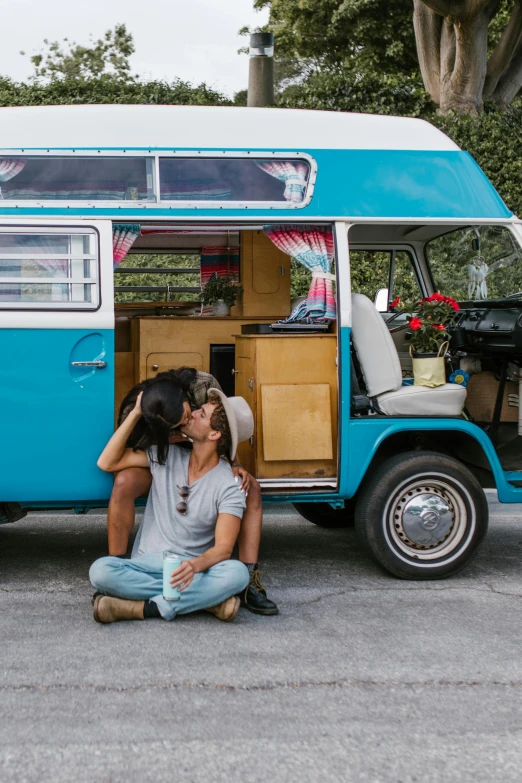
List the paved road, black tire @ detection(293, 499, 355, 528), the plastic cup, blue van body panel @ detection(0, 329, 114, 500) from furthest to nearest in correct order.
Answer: black tire @ detection(293, 499, 355, 528), blue van body panel @ detection(0, 329, 114, 500), the plastic cup, the paved road

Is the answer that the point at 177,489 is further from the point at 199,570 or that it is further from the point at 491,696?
the point at 491,696

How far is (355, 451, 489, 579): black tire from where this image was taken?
18.8ft

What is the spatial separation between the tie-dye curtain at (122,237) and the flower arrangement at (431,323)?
1801 millimetres

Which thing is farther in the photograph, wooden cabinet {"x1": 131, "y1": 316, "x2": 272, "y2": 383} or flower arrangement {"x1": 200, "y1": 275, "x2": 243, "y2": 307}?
flower arrangement {"x1": 200, "y1": 275, "x2": 243, "y2": 307}

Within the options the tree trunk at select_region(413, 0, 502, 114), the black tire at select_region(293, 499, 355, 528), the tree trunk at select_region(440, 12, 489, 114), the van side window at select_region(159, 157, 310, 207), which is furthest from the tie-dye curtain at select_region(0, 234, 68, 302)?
the tree trunk at select_region(440, 12, 489, 114)

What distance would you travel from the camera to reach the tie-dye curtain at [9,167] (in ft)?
18.1

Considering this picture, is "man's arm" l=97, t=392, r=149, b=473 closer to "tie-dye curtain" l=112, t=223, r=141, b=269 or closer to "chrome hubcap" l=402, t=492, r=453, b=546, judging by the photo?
"tie-dye curtain" l=112, t=223, r=141, b=269

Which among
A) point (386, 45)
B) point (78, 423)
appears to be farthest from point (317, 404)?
point (386, 45)

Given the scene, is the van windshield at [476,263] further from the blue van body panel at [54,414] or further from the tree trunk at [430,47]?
the tree trunk at [430,47]

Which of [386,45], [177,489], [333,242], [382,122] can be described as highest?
[386,45]

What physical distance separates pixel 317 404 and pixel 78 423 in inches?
56.9

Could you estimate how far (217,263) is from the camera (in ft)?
24.6

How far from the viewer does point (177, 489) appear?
523 centimetres

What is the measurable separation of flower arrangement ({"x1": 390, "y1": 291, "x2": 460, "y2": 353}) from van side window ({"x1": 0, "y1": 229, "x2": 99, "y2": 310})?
2.01 meters
